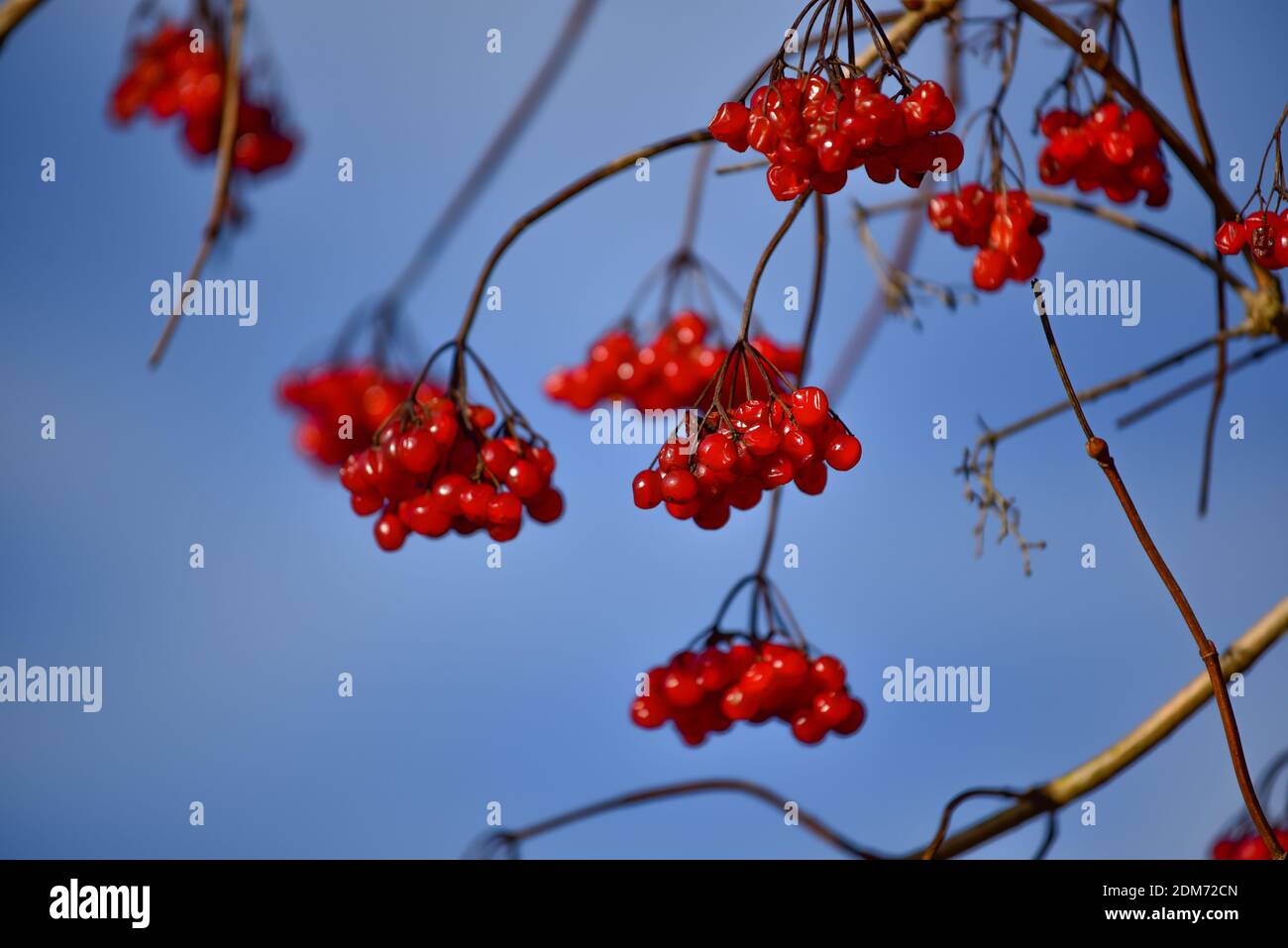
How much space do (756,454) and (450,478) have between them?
0.95 feet

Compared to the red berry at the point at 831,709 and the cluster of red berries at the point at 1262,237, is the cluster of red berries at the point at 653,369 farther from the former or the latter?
the cluster of red berries at the point at 1262,237

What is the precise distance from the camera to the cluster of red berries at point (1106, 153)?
1078mm

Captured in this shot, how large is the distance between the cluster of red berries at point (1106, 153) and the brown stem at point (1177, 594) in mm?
396

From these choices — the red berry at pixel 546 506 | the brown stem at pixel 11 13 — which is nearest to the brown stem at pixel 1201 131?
the red berry at pixel 546 506

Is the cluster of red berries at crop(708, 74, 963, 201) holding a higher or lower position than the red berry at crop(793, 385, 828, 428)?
higher

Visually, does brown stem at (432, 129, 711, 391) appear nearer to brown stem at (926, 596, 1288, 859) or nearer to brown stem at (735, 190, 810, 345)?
brown stem at (735, 190, 810, 345)

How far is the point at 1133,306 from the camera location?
1313 millimetres

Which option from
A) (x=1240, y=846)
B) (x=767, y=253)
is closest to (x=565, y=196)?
(x=767, y=253)

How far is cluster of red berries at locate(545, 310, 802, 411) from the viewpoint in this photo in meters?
1.44

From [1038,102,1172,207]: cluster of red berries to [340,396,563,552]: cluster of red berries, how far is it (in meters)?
0.56

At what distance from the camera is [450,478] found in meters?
0.99

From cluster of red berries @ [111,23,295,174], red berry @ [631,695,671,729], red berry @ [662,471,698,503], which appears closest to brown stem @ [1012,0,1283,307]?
red berry @ [662,471,698,503]
